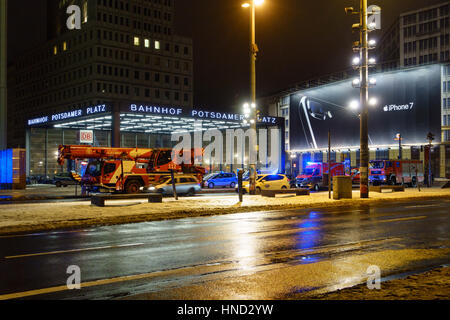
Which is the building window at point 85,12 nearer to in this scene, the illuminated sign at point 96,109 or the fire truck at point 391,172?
the illuminated sign at point 96,109

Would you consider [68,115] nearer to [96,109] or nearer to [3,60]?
[96,109]

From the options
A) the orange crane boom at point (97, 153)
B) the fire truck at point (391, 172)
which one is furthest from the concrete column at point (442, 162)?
the orange crane boom at point (97, 153)

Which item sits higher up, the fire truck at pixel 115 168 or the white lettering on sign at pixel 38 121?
the white lettering on sign at pixel 38 121

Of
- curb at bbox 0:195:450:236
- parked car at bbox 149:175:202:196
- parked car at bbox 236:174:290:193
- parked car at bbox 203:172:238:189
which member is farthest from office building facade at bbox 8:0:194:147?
curb at bbox 0:195:450:236

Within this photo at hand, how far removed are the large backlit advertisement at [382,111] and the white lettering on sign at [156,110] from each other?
30.0 m

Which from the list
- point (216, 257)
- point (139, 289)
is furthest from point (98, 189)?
point (139, 289)

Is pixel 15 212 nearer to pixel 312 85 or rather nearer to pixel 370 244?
pixel 370 244

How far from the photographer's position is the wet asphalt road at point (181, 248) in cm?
695

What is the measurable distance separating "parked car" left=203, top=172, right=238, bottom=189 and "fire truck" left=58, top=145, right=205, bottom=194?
966cm

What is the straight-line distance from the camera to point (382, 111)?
77438 mm

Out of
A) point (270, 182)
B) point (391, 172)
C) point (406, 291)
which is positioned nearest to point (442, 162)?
point (391, 172)

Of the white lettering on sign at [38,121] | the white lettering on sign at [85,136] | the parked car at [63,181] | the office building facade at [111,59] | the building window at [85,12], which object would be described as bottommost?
the parked car at [63,181]

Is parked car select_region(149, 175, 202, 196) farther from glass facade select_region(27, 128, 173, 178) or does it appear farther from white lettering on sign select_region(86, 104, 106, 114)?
glass facade select_region(27, 128, 173, 178)

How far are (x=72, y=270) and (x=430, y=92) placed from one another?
7455 cm
